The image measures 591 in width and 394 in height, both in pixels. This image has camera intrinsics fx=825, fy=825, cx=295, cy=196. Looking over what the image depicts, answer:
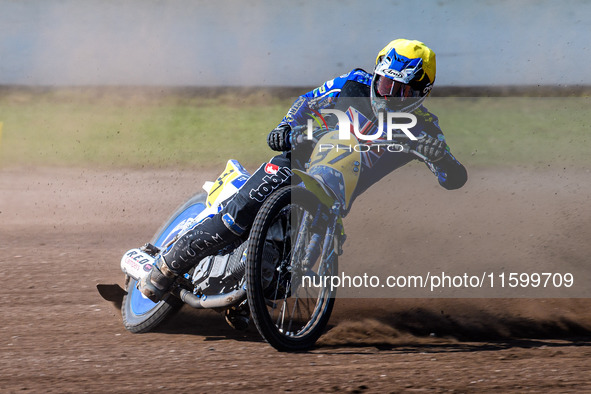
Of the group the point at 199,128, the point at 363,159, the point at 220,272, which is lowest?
the point at 220,272

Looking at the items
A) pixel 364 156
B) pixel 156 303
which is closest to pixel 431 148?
pixel 364 156

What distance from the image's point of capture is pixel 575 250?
288 inches

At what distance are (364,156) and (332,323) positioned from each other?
129cm

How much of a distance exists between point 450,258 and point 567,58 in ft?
20.5

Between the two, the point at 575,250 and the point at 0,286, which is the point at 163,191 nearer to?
the point at 0,286

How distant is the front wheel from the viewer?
4102 mm

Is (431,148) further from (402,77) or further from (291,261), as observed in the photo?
(291,261)

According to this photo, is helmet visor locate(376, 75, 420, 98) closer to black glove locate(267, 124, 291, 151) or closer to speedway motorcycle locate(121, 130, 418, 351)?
Result: speedway motorcycle locate(121, 130, 418, 351)

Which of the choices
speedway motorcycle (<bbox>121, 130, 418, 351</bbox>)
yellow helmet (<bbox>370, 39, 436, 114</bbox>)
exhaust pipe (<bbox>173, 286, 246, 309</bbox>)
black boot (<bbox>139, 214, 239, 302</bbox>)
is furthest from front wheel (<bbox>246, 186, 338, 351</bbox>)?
yellow helmet (<bbox>370, 39, 436, 114</bbox>)

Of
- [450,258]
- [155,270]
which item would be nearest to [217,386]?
[155,270]

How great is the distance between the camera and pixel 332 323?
17.3 ft

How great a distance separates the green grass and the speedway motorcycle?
6.54m

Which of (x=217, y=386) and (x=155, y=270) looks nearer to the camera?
(x=217, y=386)

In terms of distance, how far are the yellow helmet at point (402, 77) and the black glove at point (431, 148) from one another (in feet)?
0.96
